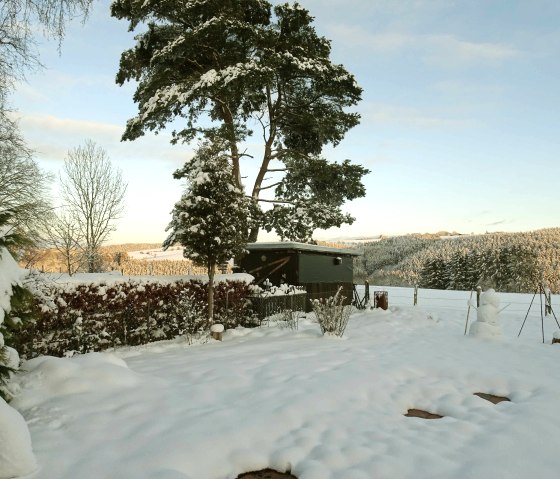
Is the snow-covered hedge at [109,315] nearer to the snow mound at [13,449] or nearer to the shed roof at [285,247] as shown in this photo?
the snow mound at [13,449]

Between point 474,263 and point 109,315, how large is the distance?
181 feet

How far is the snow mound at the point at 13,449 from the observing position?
3121 mm

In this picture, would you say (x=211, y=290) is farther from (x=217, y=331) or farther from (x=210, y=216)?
(x=210, y=216)

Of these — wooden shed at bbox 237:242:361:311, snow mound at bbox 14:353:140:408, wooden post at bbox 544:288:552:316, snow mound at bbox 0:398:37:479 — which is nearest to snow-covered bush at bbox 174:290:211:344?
snow mound at bbox 14:353:140:408

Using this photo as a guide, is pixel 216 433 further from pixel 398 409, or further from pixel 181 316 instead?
pixel 181 316

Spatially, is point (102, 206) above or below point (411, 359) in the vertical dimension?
above

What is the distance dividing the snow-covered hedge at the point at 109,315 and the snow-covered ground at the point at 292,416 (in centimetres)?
165

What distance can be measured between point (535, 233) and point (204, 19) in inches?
3791

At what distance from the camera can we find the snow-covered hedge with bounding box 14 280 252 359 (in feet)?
24.9

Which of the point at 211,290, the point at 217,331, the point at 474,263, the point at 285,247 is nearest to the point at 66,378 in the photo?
the point at 217,331

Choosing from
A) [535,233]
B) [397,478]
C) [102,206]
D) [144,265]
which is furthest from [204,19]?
[535,233]

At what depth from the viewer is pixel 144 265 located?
2638 inches

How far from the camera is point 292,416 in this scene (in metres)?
4.45

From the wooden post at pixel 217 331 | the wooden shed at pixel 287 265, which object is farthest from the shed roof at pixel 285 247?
the wooden post at pixel 217 331
